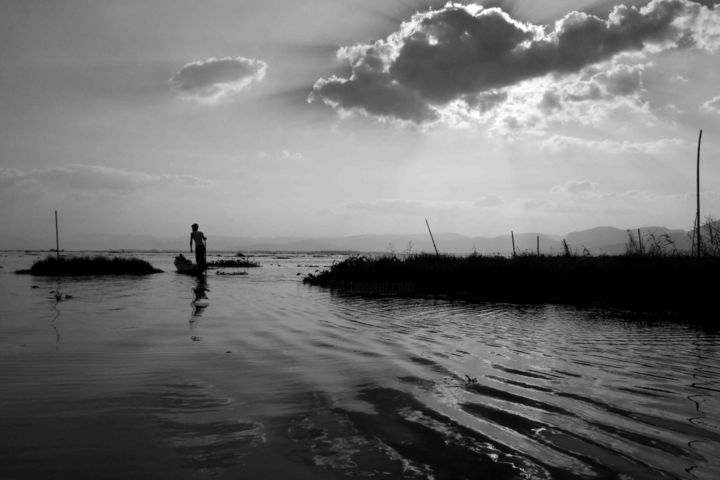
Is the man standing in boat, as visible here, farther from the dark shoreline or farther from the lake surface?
the lake surface

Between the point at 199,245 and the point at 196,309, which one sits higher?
the point at 199,245

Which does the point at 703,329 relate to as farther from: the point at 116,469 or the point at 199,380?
the point at 116,469

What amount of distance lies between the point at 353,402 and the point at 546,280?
13260 millimetres

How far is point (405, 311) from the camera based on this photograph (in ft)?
33.5

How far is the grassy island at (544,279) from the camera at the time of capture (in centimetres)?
1218

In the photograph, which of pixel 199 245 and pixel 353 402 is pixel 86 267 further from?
pixel 353 402

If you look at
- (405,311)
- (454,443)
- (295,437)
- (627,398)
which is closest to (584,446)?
(454,443)

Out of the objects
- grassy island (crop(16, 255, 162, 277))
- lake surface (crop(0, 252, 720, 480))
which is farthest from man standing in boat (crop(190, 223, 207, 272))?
lake surface (crop(0, 252, 720, 480))

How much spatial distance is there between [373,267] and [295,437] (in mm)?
16440

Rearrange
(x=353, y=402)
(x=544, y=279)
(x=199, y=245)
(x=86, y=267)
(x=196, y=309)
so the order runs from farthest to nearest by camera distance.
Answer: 1. (x=86, y=267)
2. (x=199, y=245)
3. (x=544, y=279)
4. (x=196, y=309)
5. (x=353, y=402)

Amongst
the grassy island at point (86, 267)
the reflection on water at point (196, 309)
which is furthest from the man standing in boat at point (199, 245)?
the reflection on water at point (196, 309)

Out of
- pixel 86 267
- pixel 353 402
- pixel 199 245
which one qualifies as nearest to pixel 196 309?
pixel 353 402

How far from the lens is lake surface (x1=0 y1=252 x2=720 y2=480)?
8.12 feet

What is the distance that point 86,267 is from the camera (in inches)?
1008
